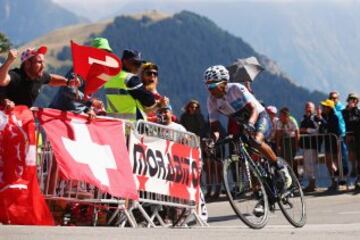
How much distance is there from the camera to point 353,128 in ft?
64.1

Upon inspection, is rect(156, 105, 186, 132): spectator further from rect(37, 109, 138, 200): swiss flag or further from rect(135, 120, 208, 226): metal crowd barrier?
rect(37, 109, 138, 200): swiss flag

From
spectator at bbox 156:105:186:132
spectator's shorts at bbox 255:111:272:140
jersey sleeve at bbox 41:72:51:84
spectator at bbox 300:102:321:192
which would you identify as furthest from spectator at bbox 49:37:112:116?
spectator at bbox 300:102:321:192

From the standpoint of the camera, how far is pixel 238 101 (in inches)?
419

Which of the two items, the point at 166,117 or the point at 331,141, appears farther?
the point at 331,141

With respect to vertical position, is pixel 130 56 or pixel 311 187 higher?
pixel 130 56

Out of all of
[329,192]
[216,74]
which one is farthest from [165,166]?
[329,192]

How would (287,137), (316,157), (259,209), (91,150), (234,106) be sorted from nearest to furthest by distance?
(91,150) < (259,209) < (234,106) < (287,137) < (316,157)

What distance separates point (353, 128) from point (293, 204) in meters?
8.76

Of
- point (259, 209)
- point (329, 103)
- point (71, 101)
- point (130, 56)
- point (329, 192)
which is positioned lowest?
point (259, 209)

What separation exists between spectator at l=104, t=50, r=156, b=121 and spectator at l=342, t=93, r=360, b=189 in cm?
882

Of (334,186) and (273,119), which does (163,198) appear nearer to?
(334,186)

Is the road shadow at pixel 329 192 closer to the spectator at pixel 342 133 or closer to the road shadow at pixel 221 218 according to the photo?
the spectator at pixel 342 133

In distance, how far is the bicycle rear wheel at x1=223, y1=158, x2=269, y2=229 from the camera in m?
10.2

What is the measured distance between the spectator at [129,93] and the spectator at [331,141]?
8.41 metres
